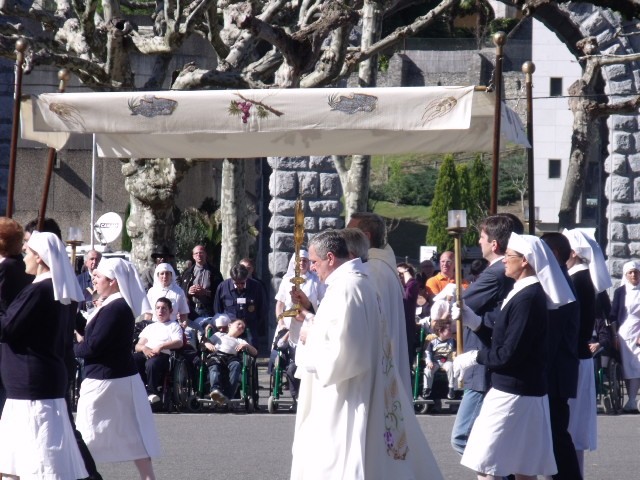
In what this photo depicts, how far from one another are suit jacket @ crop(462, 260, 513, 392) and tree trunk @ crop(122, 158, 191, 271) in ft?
32.7

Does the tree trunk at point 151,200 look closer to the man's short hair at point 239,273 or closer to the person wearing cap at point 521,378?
the man's short hair at point 239,273

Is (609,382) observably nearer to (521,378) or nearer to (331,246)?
(521,378)

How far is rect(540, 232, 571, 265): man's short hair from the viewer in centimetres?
849

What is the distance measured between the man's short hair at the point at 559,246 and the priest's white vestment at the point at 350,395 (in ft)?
5.18

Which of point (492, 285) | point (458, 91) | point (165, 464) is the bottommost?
point (165, 464)

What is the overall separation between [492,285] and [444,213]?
44.8 metres

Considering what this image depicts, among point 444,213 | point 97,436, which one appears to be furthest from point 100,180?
point 444,213

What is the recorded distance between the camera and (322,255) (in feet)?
24.0

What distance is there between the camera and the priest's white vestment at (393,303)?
8141 mm

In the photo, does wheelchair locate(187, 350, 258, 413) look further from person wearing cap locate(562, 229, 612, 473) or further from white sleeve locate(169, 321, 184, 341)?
person wearing cap locate(562, 229, 612, 473)

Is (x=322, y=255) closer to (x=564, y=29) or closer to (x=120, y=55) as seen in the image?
(x=120, y=55)

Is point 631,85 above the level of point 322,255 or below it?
above

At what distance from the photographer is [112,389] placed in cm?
831

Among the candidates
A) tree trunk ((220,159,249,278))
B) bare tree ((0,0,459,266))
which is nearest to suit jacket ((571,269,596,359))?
bare tree ((0,0,459,266))
